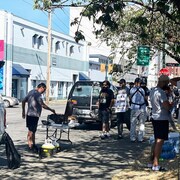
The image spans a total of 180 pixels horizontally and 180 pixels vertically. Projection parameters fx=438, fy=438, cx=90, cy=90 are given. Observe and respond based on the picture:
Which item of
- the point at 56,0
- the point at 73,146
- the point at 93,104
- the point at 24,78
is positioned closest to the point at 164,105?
the point at 56,0

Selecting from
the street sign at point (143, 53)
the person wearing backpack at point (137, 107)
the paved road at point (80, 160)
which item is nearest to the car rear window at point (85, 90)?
the street sign at point (143, 53)

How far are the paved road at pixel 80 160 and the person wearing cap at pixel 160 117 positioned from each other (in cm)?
76

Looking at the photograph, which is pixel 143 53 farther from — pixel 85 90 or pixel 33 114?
pixel 33 114

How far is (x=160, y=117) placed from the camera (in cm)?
833

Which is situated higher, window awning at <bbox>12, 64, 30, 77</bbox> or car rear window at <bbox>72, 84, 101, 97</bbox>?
window awning at <bbox>12, 64, 30, 77</bbox>

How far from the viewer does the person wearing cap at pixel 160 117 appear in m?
8.20

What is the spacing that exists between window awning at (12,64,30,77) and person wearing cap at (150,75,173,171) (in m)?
34.4

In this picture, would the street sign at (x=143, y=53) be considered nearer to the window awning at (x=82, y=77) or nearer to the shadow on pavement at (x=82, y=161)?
the shadow on pavement at (x=82, y=161)

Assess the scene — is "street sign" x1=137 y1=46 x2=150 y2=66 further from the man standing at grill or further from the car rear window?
the man standing at grill

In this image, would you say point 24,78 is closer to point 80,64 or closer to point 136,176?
point 80,64

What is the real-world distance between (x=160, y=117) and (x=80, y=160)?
2.07 metres

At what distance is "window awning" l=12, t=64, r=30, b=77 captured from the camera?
41.9 m

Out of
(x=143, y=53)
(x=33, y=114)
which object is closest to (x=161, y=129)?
(x=33, y=114)

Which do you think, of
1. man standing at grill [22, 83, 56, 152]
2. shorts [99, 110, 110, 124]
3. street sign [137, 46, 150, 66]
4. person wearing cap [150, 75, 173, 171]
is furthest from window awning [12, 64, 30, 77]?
person wearing cap [150, 75, 173, 171]
